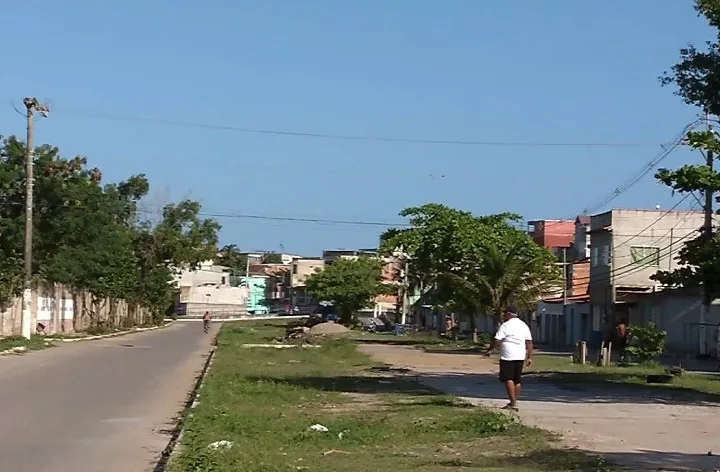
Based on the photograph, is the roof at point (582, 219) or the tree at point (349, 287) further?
the tree at point (349, 287)

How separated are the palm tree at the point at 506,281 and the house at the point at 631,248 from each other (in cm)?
Answer: 1282

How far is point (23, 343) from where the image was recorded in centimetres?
4356

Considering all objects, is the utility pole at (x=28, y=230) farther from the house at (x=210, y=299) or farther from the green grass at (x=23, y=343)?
the house at (x=210, y=299)

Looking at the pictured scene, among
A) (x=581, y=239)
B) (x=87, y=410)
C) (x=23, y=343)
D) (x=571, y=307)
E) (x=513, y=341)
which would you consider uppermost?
(x=581, y=239)

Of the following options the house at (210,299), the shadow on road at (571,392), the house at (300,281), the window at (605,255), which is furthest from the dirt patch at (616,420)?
the house at (300,281)

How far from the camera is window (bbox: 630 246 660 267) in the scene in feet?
205

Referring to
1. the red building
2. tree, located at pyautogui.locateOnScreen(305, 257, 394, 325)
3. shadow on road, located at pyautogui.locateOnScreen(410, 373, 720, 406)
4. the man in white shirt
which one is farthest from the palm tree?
tree, located at pyautogui.locateOnScreen(305, 257, 394, 325)

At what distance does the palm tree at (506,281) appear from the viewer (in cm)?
4759

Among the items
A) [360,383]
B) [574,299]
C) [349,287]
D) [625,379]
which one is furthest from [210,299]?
[360,383]

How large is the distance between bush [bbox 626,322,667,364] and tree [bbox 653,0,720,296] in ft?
48.6

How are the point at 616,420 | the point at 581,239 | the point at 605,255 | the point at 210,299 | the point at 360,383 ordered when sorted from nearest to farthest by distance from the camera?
the point at 616,420 → the point at 360,383 → the point at 605,255 → the point at 581,239 → the point at 210,299

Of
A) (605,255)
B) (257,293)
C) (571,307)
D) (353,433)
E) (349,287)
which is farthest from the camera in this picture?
(257,293)

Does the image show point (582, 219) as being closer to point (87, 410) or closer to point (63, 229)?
point (63, 229)

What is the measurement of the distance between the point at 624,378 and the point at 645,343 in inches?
333
